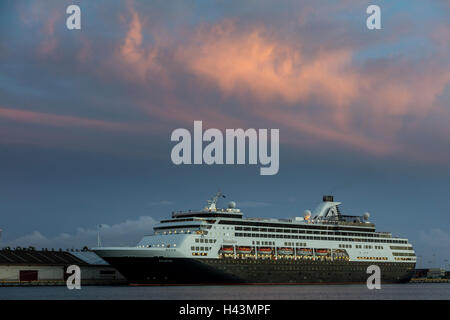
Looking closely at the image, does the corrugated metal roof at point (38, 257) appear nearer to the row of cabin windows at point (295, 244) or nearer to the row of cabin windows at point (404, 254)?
the row of cabin windows at point (295, 244)

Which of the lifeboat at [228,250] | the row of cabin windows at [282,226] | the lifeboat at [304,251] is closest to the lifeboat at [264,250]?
the row of cabin windows at [282,226]

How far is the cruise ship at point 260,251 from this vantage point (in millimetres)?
107125

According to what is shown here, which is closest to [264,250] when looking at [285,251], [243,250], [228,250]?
[285,251]

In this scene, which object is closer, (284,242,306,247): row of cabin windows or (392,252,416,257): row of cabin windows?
(284,242,306,247): row of cabin windows

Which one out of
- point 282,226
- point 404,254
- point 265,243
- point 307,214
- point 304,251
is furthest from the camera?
point 404,254

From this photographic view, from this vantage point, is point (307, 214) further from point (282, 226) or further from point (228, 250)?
point (228, 250)

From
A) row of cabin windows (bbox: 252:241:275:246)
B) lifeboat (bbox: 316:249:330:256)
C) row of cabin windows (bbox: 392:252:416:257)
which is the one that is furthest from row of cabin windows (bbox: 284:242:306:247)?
row of cabin windows (bbox: 392:252:416:257)

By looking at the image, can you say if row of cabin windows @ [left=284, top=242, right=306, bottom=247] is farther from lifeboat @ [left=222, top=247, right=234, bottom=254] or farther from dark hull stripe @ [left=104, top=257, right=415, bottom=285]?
lifeboat @ [left=222, top=247, right=234, bottom=254]

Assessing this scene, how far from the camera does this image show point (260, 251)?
117000mm

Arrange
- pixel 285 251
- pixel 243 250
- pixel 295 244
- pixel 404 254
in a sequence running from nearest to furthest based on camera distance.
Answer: pixel 243 250 → pixel 285 251 → pixel 295 244 → pixel 404 254

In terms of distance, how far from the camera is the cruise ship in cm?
10712
